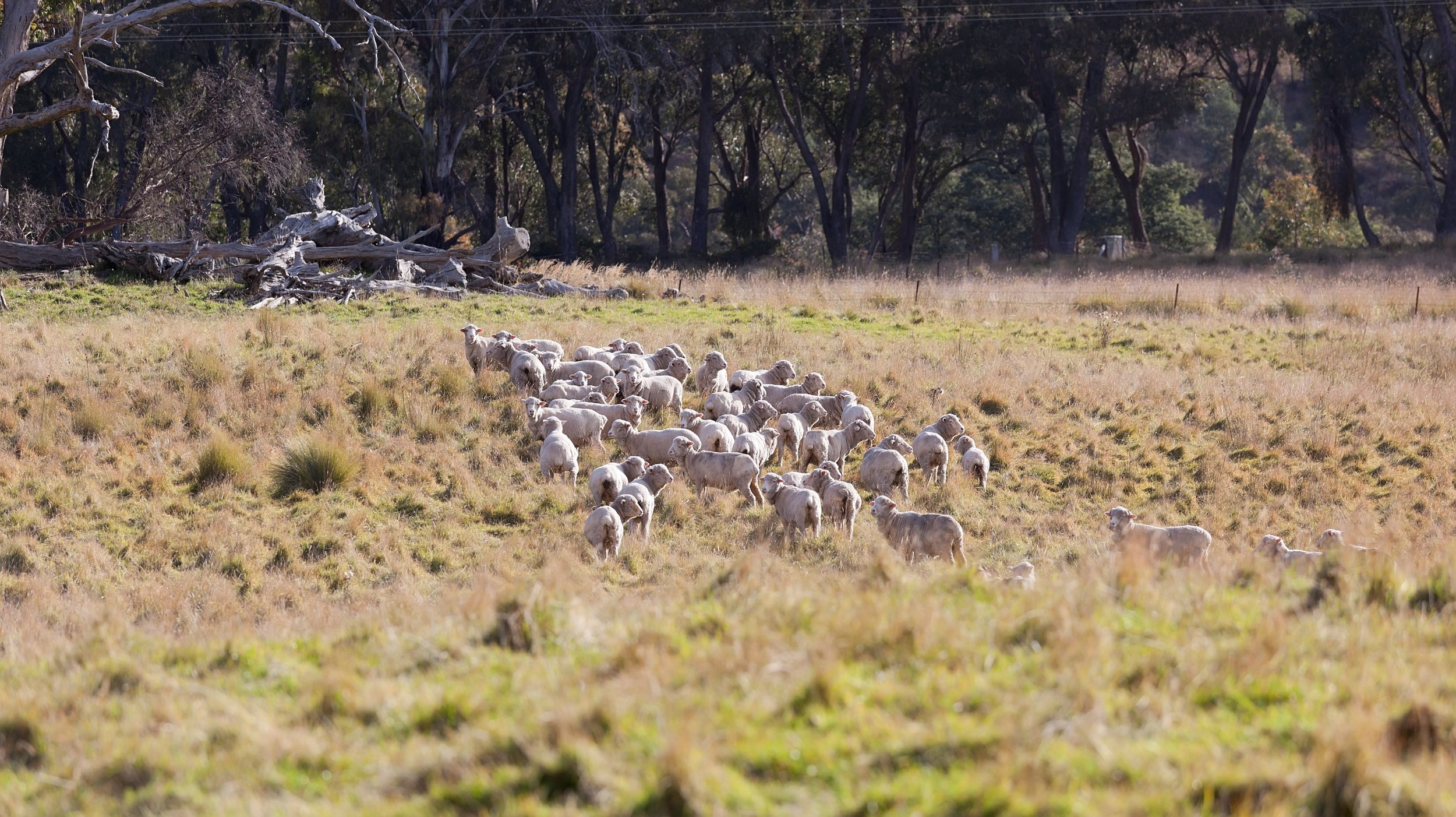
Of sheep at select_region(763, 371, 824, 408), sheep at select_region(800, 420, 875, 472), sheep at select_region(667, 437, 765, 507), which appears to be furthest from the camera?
sheep at select_region(763, 371, 824, 408)

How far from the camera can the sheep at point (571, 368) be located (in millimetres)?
17078

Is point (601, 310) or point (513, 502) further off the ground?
point (601, 310)

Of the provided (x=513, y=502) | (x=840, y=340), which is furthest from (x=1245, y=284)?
(x=513, y=502)

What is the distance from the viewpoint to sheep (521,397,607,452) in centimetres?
1448

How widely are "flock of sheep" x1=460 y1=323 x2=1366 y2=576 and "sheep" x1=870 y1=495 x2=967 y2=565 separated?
0.01 m

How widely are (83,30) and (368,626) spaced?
18.0m

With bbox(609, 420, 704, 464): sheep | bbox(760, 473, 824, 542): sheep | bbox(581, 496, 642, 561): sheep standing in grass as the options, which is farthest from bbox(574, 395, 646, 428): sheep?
bbox(581, 496, 642, 561): sheep standing in grass

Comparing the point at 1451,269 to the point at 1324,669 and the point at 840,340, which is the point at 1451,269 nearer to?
the point at 840,340

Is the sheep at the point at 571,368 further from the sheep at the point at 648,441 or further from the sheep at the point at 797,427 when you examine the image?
the sheep at the point at 648,441

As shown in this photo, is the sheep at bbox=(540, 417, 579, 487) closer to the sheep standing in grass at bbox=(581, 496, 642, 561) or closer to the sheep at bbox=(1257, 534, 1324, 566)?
the sheep standing in grass at bbox=(581, 496, 642, 561)

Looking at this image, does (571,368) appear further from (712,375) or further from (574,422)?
(574,422)

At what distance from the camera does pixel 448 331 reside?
66.4 ft

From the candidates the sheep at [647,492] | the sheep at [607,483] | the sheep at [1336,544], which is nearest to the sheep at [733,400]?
the sheep at [647,492]

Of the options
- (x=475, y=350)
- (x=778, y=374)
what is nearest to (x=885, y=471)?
(x=778, y=374)
